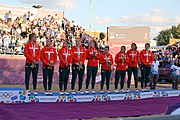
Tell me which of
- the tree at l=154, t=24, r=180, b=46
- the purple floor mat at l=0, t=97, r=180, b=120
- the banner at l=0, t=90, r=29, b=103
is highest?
the tree at l=154, t=24, r=180, b=46

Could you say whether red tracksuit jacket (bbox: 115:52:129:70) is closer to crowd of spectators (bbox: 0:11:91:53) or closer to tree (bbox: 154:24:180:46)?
crowd of spectators (bbox: 0:11:91:53)

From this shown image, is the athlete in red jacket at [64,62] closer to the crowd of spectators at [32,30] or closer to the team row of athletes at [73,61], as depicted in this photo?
the team row of athletes at [73,61]

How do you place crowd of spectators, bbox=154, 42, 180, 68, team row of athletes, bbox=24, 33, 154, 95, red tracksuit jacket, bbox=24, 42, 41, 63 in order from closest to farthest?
red tracksuit jacket, bbox=24, 42, 41, 63
team row of athletes, bbox=24, 33, 154, 95
crowd of spectators, bbox=154, 42, 180, 68

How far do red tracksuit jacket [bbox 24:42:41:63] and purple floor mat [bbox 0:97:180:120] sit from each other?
1639mm

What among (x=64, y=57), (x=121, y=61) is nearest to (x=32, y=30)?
(x=121, y=61)

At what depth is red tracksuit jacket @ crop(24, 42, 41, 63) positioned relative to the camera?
35.2ft

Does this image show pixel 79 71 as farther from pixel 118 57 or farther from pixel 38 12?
pixel 38 12

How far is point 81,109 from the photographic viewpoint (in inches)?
394

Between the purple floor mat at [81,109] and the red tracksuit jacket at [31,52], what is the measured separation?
1.64 metres

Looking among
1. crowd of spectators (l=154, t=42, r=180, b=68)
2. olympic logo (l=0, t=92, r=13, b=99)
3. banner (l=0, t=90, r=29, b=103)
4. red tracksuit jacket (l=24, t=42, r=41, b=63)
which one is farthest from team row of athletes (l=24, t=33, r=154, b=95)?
crowd of spectators (l=154, t=42, r=180, b=68)

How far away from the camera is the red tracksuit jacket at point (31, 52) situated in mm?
10719

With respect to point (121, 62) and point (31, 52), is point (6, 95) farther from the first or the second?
point (121, 62)

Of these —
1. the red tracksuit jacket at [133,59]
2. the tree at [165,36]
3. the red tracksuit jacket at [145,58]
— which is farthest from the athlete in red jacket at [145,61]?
the tree at [165,36]

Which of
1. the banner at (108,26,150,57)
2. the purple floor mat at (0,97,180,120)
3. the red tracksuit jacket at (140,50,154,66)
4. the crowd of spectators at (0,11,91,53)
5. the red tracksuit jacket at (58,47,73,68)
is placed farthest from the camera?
the banner at (108,26,150,57)
